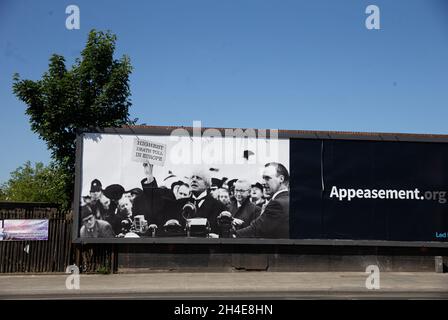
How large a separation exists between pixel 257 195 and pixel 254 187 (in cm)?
31

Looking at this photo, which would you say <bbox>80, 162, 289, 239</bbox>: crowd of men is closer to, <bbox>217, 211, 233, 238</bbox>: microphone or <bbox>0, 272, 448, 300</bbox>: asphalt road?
<bbox>217, 211, 233, 238</bbox>: microphone

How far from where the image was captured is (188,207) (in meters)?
17.5

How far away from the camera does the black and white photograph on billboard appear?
57.0 ft

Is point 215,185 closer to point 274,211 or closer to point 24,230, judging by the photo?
point 274,211

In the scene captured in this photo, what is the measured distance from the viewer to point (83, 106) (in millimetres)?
18906

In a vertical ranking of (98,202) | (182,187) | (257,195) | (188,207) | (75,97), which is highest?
(75,97)

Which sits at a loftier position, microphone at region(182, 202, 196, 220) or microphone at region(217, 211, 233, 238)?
microphone at region(182, 202, 196, 220)

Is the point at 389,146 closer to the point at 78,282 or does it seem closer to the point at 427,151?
the point at 427,151

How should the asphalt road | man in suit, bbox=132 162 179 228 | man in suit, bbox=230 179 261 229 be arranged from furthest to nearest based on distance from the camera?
man in suit, bbox=230 179 261 229
man in suit, bbox=132 162 179 228
the asphalt road

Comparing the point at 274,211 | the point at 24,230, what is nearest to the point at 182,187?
the point at 274,211

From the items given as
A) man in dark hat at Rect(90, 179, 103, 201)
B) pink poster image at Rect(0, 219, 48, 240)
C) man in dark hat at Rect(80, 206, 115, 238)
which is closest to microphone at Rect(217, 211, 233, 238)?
man in dark hat at Rect(80, 206, 115, 238)

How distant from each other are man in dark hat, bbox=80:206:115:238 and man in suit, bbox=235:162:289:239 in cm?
467

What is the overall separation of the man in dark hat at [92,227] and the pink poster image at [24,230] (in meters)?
1.31
